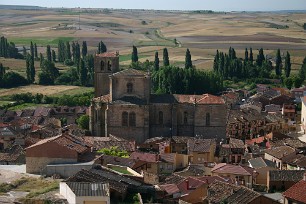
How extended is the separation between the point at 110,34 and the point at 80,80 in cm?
8034

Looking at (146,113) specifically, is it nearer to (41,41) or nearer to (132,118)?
(132,118)

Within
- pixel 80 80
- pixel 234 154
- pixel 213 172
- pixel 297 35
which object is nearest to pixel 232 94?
pixel 80 80

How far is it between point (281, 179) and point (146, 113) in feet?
44.2

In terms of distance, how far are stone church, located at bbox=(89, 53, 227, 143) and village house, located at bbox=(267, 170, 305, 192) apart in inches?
474

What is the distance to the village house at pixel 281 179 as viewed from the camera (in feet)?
97.3

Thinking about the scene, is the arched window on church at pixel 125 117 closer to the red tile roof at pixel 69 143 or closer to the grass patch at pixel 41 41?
the red tile roof at pixel 69 143

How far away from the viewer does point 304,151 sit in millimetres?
37188

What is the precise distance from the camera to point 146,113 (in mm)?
41406

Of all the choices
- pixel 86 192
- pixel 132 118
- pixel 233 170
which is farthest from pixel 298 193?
pixel 132 118

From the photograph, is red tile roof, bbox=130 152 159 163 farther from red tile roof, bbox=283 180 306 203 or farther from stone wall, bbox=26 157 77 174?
red tile roof, bbox=283 180 306 203

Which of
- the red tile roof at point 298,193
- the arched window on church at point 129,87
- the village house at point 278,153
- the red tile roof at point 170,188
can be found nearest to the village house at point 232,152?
the village house at point 278,153

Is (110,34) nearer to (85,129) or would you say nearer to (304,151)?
(85,129)

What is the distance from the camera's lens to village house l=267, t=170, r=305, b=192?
29672 millimetres

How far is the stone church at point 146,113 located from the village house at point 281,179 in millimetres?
12039
